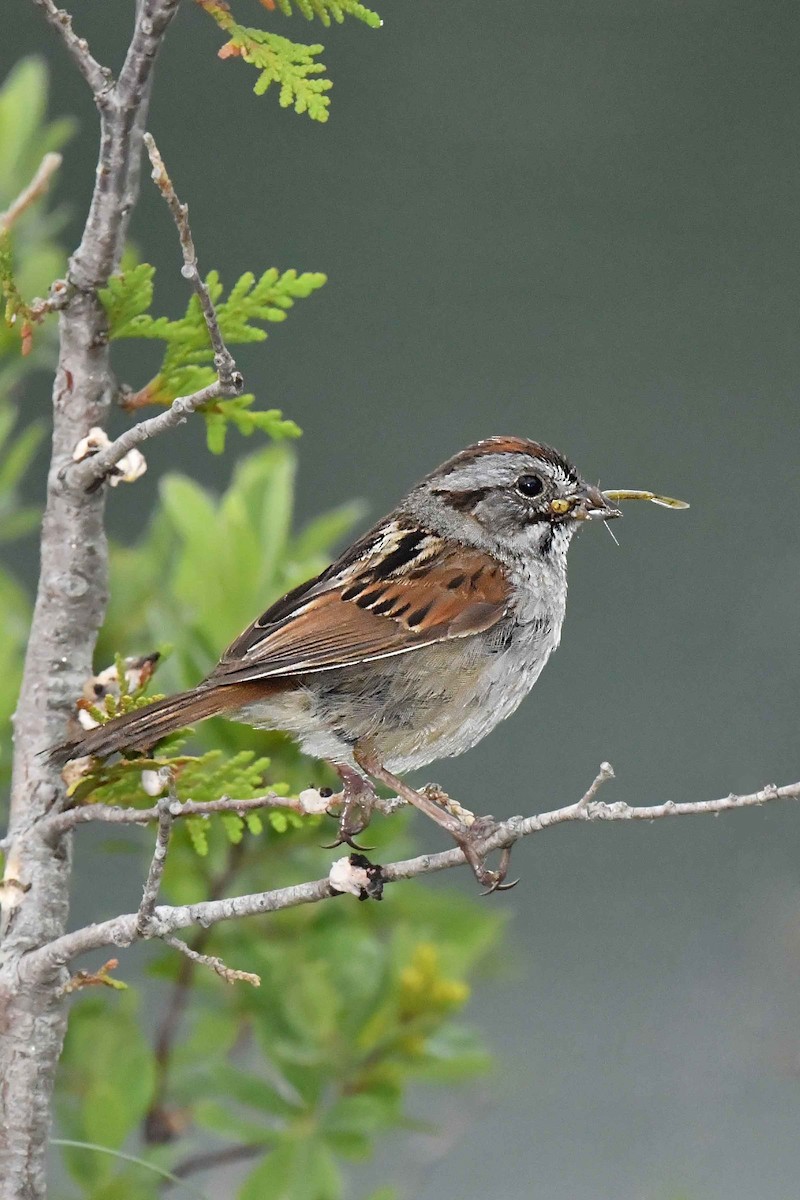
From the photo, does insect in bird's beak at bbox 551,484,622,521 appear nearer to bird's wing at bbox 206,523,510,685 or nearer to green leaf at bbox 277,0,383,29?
bird's wing at bbox 206,523,510,685

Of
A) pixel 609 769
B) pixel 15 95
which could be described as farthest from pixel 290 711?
pixel 15 95

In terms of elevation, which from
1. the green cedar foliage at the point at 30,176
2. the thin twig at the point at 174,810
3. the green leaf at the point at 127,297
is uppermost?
the green cedar foliage at the point at 30,176

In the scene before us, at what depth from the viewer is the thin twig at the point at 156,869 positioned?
827mm

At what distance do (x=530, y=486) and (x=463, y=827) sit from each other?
0.29 m

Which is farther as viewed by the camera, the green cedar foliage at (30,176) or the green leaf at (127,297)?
the green cedar foliage at (30,176)

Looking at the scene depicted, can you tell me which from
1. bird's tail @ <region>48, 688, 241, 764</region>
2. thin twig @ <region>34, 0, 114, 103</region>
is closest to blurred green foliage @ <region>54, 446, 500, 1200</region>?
bird's tail @ <region>48, 688, 241, 764</region>

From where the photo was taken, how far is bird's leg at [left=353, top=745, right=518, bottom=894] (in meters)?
0.91

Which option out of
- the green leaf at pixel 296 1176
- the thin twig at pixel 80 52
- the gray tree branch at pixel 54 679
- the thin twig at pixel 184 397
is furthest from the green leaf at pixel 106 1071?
the thin twig at pixel 80 52

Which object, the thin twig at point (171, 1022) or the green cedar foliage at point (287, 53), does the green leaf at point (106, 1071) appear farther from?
the green cedar foliage at point (287, 53)

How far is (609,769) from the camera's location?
795mm

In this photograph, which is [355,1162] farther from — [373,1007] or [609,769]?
[609,769]

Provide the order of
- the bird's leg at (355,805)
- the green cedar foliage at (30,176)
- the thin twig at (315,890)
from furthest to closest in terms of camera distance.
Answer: the green cedar foliage at (30,176), the bird's leg at (355,805), the thin twig at (315,890)

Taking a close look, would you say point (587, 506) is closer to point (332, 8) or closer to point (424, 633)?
point (424, 633)

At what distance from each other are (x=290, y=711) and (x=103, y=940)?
210mm
